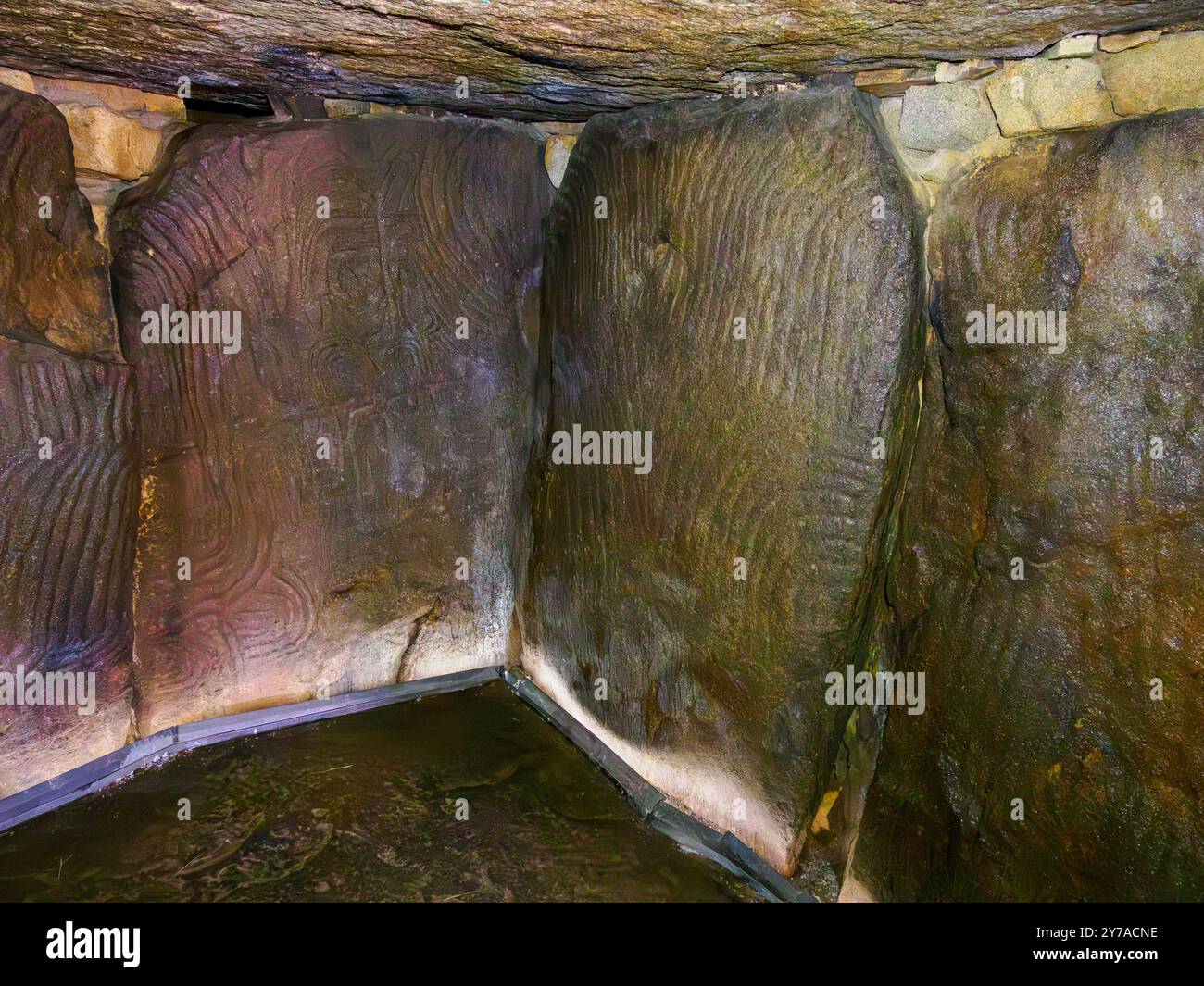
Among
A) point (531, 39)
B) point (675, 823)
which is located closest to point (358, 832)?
point (675, 823)

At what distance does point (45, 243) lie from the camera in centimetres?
271

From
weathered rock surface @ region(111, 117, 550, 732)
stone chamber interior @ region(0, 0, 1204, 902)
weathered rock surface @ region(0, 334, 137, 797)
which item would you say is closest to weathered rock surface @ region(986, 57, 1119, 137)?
stone chamber interior @ region(0, 0, 1204, 902)

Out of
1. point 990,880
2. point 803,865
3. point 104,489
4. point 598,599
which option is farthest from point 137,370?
point 990,880

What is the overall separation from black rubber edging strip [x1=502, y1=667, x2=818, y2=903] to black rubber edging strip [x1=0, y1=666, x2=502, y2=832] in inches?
18.8

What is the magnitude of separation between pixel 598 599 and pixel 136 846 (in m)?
1.70

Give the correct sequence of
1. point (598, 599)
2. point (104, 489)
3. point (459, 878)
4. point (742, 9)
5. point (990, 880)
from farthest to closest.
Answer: point (598, 599) → point (104, 489) → point (459, 878) → point (990, 880) → point (742, 9)

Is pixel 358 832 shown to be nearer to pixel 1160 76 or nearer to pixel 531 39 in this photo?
pixel 531 39

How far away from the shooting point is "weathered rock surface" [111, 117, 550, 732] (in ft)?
10.0

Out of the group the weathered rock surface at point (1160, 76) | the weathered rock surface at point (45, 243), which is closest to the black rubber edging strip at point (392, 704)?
the weathered rock surface at point (45, 243)

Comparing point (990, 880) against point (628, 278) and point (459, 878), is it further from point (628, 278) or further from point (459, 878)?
point (628, 278)

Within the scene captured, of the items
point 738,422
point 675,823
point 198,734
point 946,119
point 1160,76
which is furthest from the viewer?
point 198,734

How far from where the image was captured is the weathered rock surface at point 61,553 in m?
2.65

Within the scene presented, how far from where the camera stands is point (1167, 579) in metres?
2.02

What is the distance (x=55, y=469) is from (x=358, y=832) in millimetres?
1485
